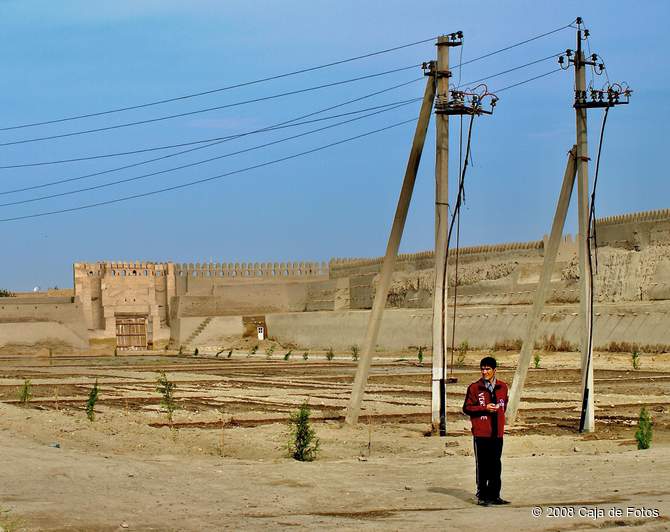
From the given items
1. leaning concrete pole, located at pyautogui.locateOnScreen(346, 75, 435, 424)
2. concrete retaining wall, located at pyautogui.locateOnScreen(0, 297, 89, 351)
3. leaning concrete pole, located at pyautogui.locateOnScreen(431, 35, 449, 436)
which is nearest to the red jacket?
leaning concrete pole, located at pyautogui.locateOnScreen(431, 35, 449, 436)

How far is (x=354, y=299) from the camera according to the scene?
5534cm

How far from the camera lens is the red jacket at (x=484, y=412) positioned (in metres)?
8.97

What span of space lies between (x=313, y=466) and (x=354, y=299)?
44.3m

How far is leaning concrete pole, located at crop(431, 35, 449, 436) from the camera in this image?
15039mm

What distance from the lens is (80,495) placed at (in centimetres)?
916

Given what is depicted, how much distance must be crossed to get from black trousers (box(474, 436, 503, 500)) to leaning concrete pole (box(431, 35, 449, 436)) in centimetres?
594

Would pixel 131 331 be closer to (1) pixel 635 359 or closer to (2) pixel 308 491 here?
(1) pixel 635 359

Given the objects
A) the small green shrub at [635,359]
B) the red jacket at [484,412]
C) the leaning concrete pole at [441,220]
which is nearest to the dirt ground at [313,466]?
the red jacket at [484,412]

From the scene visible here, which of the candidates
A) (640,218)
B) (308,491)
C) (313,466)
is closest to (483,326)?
(640,218)

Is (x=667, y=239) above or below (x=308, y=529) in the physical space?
above

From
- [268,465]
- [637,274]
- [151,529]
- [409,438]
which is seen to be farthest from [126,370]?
[151,529]

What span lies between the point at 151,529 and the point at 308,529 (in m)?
1.01

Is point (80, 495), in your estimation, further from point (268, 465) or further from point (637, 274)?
point (637, 274)

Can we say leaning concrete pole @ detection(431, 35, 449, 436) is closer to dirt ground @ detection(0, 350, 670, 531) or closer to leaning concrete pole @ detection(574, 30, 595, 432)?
dirt ground @ detection(0, 350, 670, 531)
